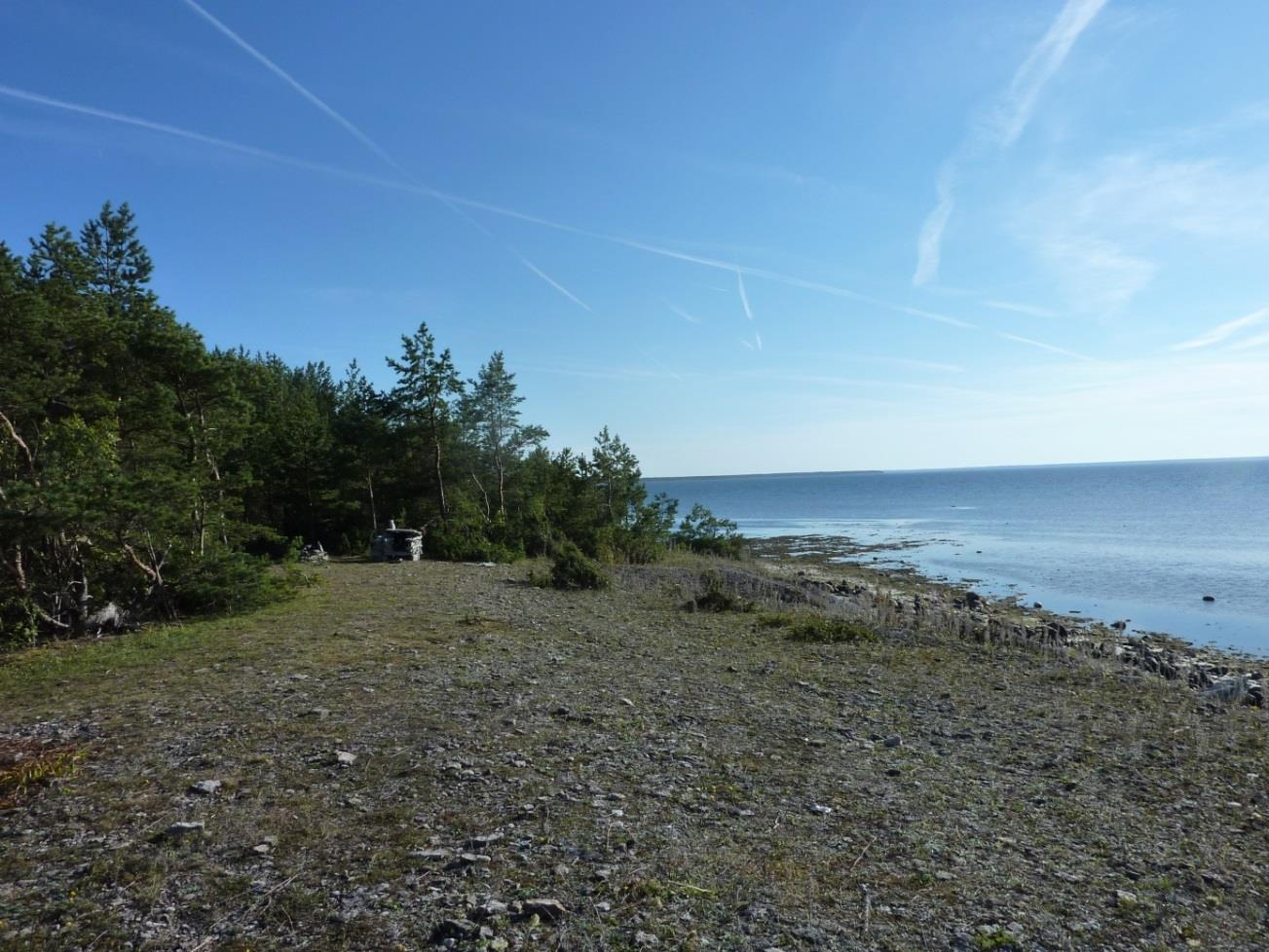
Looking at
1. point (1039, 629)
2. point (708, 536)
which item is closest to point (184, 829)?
point (1039, 629)

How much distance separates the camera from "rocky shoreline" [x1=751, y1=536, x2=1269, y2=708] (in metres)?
14.2

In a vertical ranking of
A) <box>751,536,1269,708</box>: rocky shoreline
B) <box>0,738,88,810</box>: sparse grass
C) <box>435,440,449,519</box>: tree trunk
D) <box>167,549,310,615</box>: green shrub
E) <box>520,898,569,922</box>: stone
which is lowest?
Answer: <box>751,536,1269,708</box>: rocky shoreline

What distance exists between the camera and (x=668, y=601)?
19672 millimetres

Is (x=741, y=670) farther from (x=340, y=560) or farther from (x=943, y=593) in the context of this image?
(x=340, y=560)

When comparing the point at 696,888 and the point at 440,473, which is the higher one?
the point at 440,473

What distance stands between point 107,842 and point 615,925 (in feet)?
12.0

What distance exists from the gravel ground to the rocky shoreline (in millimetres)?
3559

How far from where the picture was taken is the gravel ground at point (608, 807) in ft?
14.1

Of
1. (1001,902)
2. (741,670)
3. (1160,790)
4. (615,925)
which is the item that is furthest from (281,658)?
(1160,790)

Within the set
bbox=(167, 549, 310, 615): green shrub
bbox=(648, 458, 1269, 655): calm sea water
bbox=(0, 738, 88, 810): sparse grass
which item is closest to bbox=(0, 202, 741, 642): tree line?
bbox=(167, 549, 310, 615): green shrub

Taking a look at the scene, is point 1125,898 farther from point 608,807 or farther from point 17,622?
point 17,622

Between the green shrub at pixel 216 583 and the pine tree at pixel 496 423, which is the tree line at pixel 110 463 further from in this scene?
the pine tree at pixel 496 423

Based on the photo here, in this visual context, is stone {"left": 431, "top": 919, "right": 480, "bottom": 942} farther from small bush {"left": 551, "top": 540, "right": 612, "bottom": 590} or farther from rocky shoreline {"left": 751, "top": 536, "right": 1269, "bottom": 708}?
small bush {"left": 551, "top": 540, "right": 612, "bottom": 590}

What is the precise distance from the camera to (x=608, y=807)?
586 centimetres
